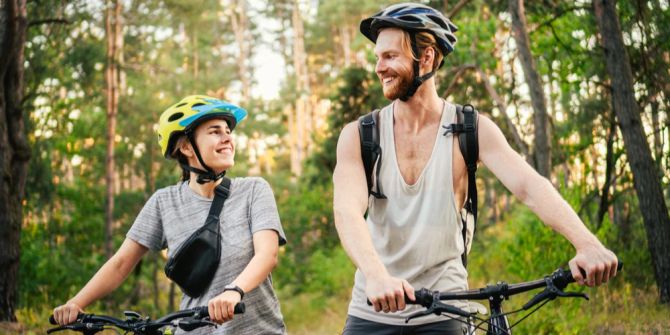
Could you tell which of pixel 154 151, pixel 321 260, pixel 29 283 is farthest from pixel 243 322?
pixel 154 151

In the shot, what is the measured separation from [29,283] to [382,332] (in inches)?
834

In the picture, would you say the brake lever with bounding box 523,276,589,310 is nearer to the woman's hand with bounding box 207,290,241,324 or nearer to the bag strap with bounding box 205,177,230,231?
the woman's hand with bounding box 207,290,241,324

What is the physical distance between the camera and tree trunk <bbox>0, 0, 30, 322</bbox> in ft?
44.4

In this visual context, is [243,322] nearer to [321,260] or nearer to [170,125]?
[170,125]

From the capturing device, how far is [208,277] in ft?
12.9

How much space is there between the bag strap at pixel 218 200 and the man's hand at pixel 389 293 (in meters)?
1.49

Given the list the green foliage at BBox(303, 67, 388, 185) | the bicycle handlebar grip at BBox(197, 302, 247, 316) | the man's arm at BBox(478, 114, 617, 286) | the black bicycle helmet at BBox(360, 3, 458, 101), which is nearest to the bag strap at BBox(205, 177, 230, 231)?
the bicycle handlebar grip at BBox(197, 302, 247, 316)

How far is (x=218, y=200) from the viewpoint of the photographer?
13.5 ft

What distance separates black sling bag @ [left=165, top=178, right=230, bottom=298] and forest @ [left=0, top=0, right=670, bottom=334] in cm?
602

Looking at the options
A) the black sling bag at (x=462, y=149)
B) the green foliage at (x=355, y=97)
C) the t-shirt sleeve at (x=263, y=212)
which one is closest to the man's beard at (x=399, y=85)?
the black sling bag at (x=462, y=149)

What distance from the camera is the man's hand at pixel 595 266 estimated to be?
2.64 metres

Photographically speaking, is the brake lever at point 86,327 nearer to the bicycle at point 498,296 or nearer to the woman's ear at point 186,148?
the woman's ear at point 186,148

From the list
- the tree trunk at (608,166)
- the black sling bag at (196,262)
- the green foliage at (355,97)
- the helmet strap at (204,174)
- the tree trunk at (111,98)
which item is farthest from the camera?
the tree trunk at (111,98)

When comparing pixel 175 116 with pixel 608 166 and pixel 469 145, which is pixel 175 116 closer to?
pixel 469 145
